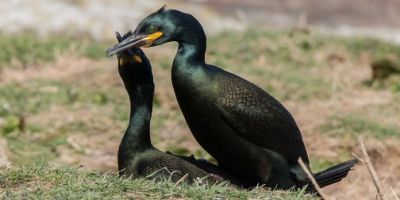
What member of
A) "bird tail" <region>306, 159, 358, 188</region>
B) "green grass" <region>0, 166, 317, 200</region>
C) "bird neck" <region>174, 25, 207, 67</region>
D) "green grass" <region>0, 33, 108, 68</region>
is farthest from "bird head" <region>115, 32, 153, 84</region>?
"green grass" <region>0, 33, 108, 68</region>

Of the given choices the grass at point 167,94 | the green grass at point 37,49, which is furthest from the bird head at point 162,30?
the green grass at point 37,49

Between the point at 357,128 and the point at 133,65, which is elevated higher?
the point at 133,65

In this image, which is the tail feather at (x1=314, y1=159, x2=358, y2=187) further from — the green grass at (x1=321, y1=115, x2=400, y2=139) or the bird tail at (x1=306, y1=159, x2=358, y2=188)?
the green grass at (x1=321, y1=115, x2=400, y2=139)

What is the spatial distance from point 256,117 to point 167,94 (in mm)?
4497

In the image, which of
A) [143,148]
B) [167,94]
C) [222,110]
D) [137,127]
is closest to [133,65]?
[137,127]

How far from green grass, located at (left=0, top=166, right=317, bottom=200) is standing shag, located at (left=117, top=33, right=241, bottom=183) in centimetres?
59

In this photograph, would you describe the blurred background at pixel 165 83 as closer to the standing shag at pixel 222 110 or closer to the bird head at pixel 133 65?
the standing shag at pixel 222 110

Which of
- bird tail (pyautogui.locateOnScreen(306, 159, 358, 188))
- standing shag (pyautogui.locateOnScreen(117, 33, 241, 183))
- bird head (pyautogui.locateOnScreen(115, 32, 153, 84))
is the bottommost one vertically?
bird tail (pyautogui.locateOnScreen(306, 159, 358, 188))

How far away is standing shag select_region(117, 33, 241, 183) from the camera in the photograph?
734 centimetres

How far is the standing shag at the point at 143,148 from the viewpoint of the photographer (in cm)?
734

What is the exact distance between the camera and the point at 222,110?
7309mm

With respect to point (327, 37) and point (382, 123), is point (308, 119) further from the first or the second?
point (327, 37)

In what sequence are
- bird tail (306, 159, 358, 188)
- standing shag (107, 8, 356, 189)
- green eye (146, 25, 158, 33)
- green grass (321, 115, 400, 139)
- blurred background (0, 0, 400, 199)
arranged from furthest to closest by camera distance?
green grass (321, 115, 400, 139) < blurred background (0, 0, 400, 199) < bird tail (306, 159, 358, 188) < green eye (146, 25, 158, 33) < standing shag (107, 8, 356, 189)

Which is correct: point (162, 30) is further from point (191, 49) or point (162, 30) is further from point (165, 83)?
point (165, 83)
